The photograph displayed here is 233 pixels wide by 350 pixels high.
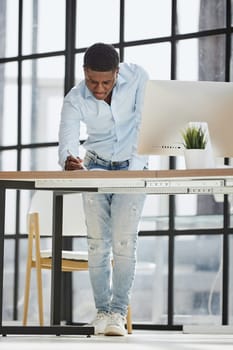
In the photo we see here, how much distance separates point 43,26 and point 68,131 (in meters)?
2.22

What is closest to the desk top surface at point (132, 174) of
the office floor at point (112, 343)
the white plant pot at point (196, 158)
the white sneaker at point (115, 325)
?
the white plant pot at point (196, 158)

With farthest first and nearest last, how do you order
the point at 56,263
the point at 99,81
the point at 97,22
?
the point at 97,22 → the point at 56,263 → the point at 99,81

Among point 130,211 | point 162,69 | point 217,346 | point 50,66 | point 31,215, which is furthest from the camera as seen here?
point 50,66

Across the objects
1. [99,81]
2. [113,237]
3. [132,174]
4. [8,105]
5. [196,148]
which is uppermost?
[8,105]

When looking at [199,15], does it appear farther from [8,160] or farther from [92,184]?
[92,184]

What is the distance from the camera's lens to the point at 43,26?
238 inches

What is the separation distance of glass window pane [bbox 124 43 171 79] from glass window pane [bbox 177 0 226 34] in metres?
0.16

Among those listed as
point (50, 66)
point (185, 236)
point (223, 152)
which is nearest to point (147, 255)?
point (185, 236)

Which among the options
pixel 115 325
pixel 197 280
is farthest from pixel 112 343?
pixel 197 280

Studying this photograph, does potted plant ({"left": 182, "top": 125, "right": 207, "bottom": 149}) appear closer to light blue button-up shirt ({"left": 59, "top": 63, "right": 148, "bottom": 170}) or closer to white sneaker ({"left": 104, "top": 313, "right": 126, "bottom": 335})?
light blue button-up shirt ({"left": 59, "top": 63, "right": 148, "bottom": 170})

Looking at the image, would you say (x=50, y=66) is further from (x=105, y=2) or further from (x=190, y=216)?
(x=190, y=216)

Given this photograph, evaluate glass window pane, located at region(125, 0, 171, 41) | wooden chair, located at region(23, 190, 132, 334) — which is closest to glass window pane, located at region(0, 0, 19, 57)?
glass window pane, located at region(125, 0, 171, 41)

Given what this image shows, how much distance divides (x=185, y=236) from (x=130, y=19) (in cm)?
128

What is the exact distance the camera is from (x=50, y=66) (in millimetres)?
5984
